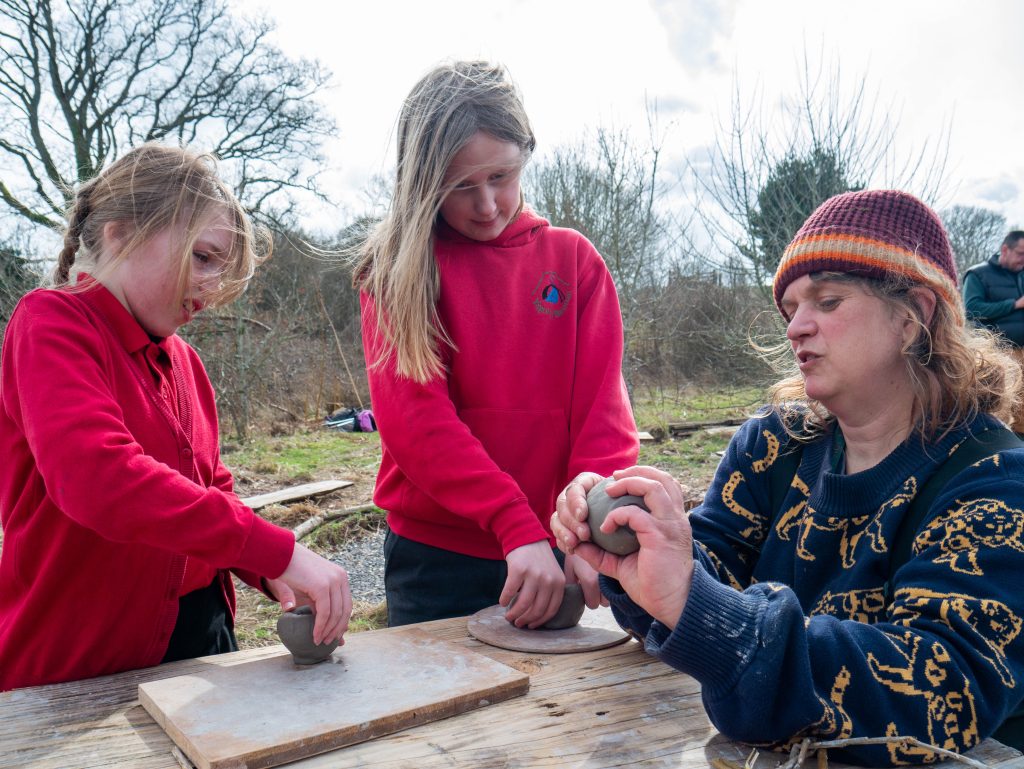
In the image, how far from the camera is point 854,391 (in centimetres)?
166

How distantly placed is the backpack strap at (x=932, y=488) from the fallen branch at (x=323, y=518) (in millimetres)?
5529

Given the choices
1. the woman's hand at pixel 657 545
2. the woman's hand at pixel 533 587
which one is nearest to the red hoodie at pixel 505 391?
the woman's hand at pixel 533 587

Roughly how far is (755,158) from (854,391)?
9.27 meters

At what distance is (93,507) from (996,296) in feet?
26.2

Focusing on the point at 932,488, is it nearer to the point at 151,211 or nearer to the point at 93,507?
the point at 93,507

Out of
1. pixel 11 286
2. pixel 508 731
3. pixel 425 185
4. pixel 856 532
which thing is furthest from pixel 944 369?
pixel 11 286

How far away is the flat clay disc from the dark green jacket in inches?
256

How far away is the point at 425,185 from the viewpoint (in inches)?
85.2

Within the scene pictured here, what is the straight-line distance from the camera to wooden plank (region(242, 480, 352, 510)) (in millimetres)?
7215

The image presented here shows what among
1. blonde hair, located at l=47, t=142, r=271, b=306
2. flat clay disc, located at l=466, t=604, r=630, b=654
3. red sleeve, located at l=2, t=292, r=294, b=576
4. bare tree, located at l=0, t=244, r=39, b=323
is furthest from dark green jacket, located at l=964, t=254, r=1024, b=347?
bare tree, located at l=0, t=244, r=39, b=323

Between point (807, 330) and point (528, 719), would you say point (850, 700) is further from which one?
point (807, 330)

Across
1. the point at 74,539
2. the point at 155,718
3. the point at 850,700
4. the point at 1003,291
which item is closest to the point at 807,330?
the point at 850,700

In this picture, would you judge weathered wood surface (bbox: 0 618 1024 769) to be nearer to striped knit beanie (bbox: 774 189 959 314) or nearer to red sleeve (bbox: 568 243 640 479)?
red sleeve (bbox: 568 243 640 479)

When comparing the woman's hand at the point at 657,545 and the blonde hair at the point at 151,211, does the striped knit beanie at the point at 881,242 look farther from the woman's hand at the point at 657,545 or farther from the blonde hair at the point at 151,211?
the blonde hair at the point at 151,211
